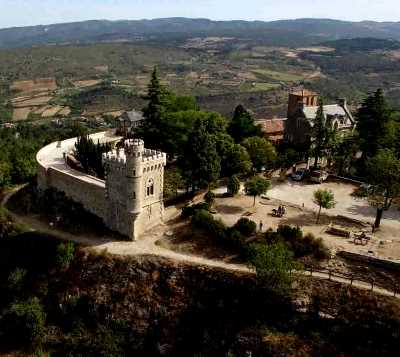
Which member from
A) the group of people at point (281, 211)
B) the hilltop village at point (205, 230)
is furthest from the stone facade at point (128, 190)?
the group of people at point (281, 211)

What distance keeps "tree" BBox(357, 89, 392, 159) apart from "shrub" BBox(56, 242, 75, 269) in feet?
123

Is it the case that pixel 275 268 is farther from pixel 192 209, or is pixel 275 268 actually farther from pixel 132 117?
pixel 132 117

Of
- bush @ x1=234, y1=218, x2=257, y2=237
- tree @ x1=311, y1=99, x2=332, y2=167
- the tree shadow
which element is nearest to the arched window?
the tree shadow

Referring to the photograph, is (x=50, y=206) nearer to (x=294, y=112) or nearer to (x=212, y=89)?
(x=294, y=112)

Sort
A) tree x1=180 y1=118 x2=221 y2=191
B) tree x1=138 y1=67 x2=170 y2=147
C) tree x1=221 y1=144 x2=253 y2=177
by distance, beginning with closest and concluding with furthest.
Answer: tree x1=180 y1=118 x2=221 y2=191 < tree x1=221 y1=144 x2=253 y2=177 < tree x1=138 y1=67 x2=170 y2=147

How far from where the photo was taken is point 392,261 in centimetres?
3794

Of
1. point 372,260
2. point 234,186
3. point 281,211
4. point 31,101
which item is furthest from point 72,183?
point 31,101

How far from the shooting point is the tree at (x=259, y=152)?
58.6 metres

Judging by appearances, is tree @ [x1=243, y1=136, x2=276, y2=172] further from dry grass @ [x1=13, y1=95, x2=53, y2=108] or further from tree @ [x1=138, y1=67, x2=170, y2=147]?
dry grass @ [x1=13, y1=95, x2=53, y2=108]

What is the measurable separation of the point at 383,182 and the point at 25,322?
3407cm

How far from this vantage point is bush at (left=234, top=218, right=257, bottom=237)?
140 feet

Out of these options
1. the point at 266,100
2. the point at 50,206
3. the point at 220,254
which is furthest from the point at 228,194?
the point at 266,100

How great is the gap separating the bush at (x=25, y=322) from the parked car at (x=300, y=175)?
32.6 m

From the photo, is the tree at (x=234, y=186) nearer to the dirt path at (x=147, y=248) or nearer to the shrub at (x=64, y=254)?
the dirt path at (x=147, y=248)
